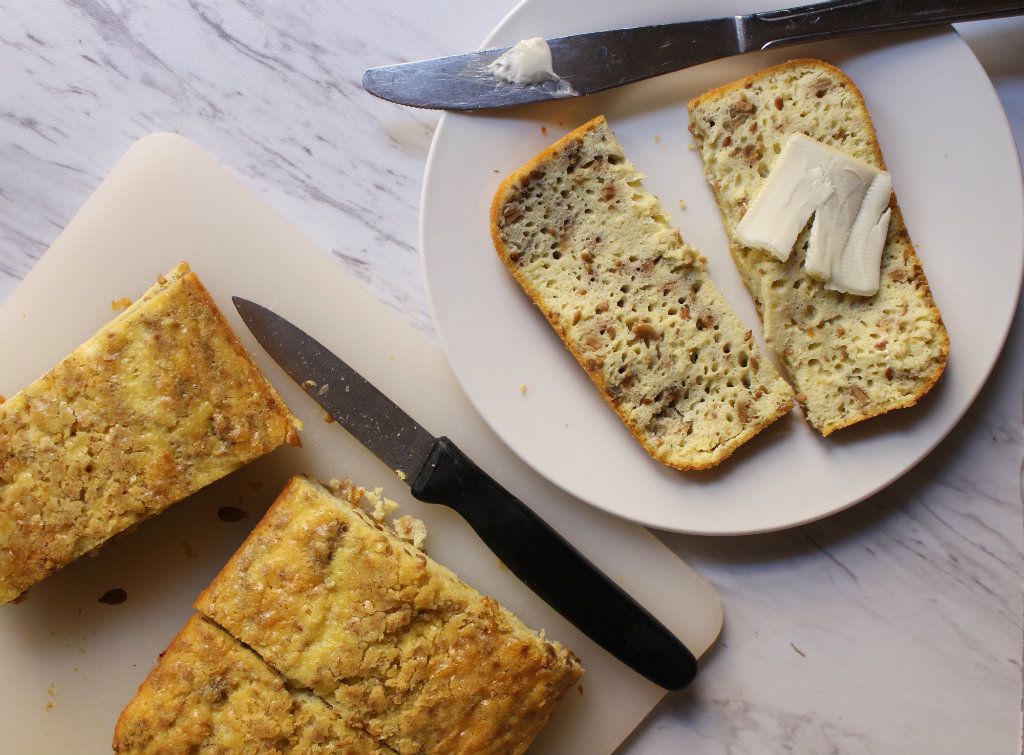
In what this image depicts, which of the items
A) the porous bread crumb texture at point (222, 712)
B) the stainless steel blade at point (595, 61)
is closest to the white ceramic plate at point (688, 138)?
the stainless steel blade at point (595, 61)

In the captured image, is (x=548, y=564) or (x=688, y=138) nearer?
(x=548, y=564)

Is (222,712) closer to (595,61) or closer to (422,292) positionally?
(422,292)

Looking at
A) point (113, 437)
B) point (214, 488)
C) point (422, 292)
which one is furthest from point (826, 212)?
point (113, 437)

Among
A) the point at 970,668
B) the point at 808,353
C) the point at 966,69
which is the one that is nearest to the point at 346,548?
the point at 808,353

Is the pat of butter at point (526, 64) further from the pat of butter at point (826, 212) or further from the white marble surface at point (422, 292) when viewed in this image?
the pat of butter at point (826, 212)

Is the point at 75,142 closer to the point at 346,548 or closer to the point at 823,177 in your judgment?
the point at 346,548
